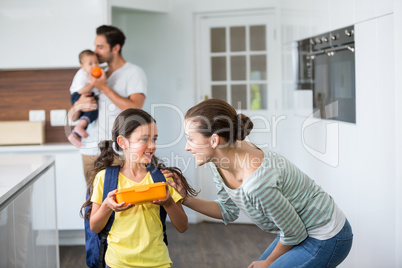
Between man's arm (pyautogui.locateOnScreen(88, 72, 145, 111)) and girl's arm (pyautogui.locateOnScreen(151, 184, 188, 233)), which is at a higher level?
man's arm (pyautogui.locateOnScreen(88, 72, 145, 111))

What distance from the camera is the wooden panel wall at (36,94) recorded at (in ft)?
15.0

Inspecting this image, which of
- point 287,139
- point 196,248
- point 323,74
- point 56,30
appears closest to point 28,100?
point 56,30

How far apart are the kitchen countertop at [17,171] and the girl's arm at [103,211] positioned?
0.31 meters

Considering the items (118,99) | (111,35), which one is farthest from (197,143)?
(111,35)

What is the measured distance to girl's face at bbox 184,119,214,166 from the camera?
1767 millimetres

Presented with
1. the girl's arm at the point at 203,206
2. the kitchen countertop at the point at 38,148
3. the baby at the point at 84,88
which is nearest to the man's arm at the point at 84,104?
the baby at the point at 84,88

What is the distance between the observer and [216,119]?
1.73 meters

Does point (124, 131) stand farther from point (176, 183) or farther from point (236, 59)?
point (236, 59)

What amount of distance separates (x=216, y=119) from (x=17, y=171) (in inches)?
42.9

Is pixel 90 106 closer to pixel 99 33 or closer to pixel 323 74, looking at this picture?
pixel 99 33

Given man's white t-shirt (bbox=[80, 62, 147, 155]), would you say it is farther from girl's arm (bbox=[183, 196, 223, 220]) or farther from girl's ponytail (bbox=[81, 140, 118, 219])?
girl's arm (bbox=[183, 196, 223, 220])

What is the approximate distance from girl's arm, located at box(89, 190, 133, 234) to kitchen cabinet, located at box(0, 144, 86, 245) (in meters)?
2.27

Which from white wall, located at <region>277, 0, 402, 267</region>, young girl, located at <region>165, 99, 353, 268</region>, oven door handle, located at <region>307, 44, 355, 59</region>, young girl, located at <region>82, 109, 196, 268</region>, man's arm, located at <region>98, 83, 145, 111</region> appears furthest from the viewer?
man's arm, located at <region>98, 83, 145, 111</region>

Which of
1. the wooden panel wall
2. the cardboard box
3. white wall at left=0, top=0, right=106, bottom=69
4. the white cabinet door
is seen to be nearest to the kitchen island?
the white cabinet door
